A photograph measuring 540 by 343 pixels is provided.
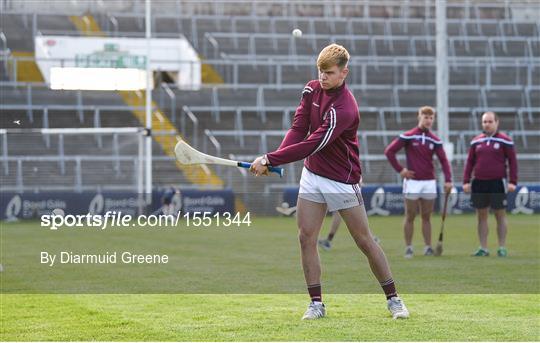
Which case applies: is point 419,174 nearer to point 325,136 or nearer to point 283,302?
point 283,302

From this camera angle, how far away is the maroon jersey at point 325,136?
8.11m

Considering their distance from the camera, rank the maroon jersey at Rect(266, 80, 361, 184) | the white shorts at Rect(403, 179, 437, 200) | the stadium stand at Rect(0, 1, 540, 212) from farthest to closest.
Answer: the stadium stand at Rect(0, 1, 540, 212) → the white shorts at Rect(403, 179, 437, 200) → the maroon jersey at Rect(266, 80, 361, 184)

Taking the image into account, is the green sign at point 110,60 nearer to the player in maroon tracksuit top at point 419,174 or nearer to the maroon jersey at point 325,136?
the player in maroon tracksuit top at point 419,174

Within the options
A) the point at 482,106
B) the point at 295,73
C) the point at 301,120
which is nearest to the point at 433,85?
the point at 482,106

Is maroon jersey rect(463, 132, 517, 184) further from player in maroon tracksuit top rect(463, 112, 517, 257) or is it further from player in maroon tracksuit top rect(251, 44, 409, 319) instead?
player in maroon tracksuit top rect(251, 44, 409, 319)

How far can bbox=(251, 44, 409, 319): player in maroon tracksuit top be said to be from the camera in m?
8.12

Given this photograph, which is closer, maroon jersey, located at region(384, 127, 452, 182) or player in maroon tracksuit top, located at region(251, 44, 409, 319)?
player in maroon tracksuit top, located at region(251, 44, 409, 319)

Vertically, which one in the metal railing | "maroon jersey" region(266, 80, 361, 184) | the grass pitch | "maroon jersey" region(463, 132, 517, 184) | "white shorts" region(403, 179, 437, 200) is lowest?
the grass pitch

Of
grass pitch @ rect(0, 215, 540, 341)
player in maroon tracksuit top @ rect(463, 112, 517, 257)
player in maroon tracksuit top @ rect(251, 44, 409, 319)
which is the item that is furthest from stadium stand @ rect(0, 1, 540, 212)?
player in maroon tracksuit top @ rect(251, 44, 409, 319)

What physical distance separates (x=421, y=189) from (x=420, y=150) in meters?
0.53

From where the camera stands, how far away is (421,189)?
15.2 m

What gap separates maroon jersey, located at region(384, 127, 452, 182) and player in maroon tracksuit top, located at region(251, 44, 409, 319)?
676 cm

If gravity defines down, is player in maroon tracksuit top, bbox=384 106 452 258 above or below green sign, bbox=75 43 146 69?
below

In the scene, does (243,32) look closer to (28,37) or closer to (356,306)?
(28,37)
